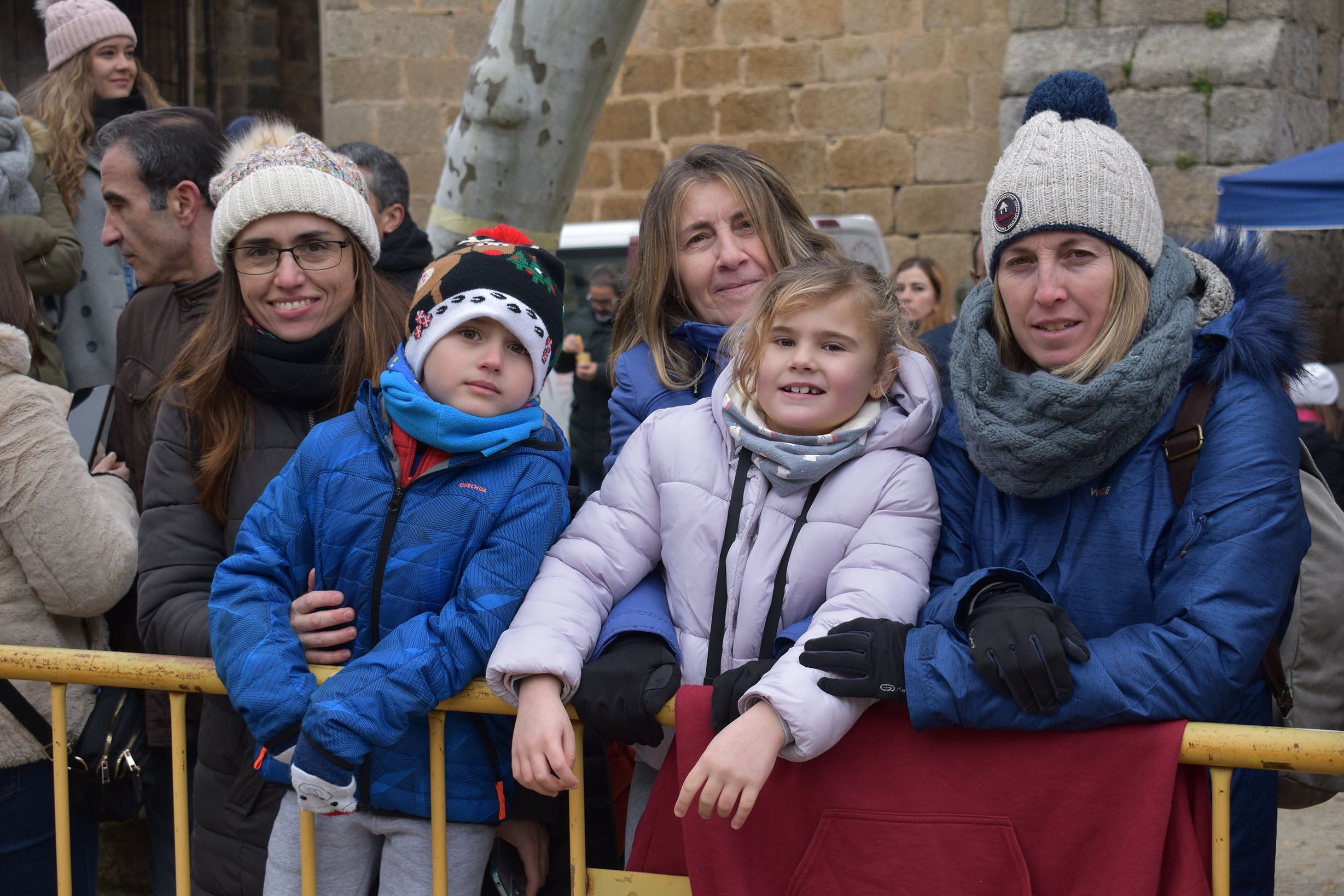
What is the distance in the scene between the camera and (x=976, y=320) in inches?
79.8

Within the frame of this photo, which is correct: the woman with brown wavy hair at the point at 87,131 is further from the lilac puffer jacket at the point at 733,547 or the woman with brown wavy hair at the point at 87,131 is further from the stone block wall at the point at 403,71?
the stone block wall at the point at 403,71

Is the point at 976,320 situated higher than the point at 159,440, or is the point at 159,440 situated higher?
the point at 976,320

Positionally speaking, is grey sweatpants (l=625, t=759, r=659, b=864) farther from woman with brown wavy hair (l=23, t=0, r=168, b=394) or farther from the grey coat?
the grey coat

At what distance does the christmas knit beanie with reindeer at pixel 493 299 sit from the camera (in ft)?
6.89

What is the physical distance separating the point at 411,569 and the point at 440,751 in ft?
1.00

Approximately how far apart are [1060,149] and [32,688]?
2246 mm

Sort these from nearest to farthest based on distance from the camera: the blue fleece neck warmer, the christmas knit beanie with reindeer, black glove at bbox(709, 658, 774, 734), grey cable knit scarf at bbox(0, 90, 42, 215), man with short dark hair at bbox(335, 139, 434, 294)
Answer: black glove at bbox(709, 658, 774, 734), the blue fleece neck warmer, the christmas knit beanie with reindeer, man with short dark hair at bbox(335, 139, 434, 294), grey cable knit scarf at bbox(0, 90, 42, 215)

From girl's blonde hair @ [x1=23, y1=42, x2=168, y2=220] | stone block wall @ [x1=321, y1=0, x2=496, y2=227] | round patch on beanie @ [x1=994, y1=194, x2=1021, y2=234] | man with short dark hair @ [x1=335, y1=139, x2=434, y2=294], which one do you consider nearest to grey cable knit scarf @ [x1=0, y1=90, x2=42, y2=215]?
girl's blonde hair @ [x1=23, y1=42, x2=168, y2=220]

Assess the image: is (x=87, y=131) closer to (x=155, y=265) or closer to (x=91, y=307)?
(x=91, y=307)

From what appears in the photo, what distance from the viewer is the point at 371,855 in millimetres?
2113

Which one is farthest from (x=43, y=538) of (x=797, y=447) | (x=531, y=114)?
(x=531, y=114)

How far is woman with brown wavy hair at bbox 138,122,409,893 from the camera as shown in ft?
7.39

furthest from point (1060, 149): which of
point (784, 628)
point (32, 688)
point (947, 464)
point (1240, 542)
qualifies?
point (32, 688)

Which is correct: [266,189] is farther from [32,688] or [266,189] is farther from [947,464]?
[947,464]
